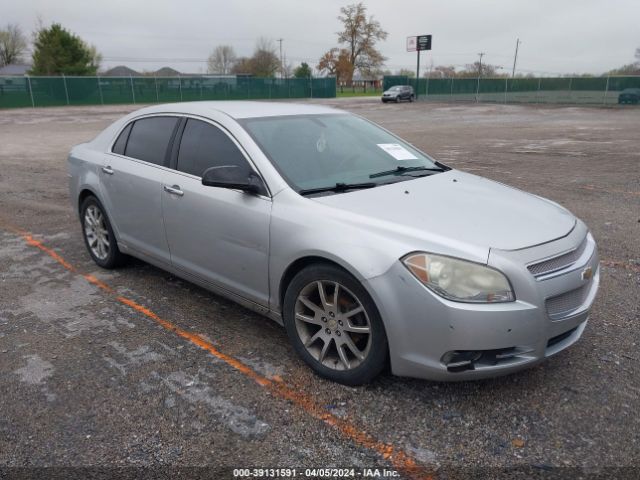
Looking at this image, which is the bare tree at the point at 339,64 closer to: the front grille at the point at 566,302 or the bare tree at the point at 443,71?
the bare tree at the point at 443,71

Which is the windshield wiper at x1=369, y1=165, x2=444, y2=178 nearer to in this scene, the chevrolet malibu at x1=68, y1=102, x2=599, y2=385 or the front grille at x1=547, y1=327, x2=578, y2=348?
the chevrolet malibu at x1=68, y1=102, x2=599, y2=385

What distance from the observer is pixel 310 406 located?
9.70 ft

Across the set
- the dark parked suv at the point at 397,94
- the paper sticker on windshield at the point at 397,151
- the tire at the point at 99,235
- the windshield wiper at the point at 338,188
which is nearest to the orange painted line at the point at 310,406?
the tire at the point at 99,235

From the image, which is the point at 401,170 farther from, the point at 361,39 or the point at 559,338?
the point at 361,39

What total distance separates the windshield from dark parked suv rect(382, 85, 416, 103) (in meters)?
43.7

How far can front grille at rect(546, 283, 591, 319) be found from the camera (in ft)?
9.07

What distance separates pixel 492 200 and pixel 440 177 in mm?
571

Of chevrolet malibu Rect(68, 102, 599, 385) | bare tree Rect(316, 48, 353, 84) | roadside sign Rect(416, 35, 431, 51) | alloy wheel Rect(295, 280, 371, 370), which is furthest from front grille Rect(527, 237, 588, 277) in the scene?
bare tree Rect(316, 48, 353, 84)

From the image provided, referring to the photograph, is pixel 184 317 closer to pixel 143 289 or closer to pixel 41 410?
pixel 143 289

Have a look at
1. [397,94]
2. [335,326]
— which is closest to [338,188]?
[335,326]

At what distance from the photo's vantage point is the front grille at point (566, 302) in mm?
2764

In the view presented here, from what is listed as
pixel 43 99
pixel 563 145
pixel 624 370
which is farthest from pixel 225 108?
pixel 43 99

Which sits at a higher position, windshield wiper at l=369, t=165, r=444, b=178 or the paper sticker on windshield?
the paper sticker on windshield

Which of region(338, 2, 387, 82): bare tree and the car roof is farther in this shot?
region(338, 2, 387, 82): bare tree
